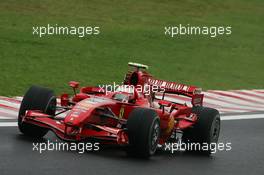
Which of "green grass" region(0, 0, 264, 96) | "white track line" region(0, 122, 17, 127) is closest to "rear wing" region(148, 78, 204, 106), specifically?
"white track line" region(0, 122, 17, 127)

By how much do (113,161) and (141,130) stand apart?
57 centimetres

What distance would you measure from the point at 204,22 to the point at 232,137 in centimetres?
1732

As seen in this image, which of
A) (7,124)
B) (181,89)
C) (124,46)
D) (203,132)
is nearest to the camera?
(203,132)

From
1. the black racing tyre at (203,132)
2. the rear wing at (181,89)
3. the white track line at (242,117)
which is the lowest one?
the white track line at (242,117)

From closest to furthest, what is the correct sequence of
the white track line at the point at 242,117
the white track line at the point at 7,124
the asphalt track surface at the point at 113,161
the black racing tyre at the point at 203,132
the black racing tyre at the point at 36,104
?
1. the asphalt track surface at the point at 113,161
2. the black racing tyre at the point at 36,104
3. the black racing tyre at the point at 203,132
4. the white track line at the point at 7,124
5. the white track line at the point at 242,117

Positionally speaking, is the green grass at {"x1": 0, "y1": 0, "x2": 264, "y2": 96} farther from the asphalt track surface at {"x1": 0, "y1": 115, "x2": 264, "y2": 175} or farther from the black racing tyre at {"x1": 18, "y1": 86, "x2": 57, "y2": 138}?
the asphalt track surface at {"x1": 0, "y1": 115, "x2": 264, "y2": 175}

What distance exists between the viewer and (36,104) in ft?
40.9

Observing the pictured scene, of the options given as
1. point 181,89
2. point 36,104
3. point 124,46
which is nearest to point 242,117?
point 181,89

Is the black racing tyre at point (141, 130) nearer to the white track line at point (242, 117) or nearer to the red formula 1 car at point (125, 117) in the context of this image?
the red formula 1 car at point (125, 117)

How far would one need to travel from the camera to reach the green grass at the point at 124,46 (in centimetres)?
2142

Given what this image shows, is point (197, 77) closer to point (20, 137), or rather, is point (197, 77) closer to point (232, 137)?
point (232, 137)

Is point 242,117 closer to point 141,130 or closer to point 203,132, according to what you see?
point 203,132

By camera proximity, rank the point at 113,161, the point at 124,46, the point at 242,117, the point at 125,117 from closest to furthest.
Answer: the point at 113,161 → the point at 125,117 → the point at 242,117 → the point at 124,46

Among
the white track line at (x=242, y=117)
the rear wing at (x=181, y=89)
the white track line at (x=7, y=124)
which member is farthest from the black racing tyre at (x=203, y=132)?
the white track line at (x=242, y=117)
